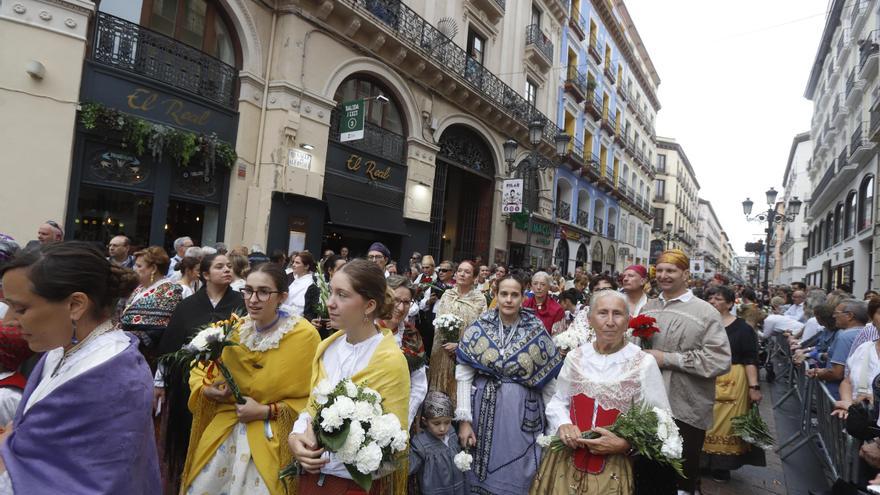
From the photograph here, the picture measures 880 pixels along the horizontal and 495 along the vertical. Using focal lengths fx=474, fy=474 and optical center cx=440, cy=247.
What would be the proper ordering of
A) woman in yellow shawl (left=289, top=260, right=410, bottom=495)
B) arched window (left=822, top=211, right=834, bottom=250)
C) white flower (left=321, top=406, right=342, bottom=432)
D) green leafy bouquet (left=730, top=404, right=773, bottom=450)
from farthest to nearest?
1. arched window (left=822, top=211, right=834, bottom=250)
2. green leafy bouquet (left=730, top=404, right=773, bottom=450)
3. woman in yellow shawl (left=289, top=260, right=410, bottom=495)
4. white flower (left=321, top=406, right=342, bottom=432)

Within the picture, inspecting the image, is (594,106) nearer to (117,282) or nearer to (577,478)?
(577,478)

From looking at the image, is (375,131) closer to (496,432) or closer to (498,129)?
(498,129)

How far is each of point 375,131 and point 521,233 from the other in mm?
9475

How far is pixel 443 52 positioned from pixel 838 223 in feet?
75.9

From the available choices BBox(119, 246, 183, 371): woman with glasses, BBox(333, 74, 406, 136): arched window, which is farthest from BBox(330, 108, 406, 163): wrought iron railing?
BBox(119, 246, 183, 371): woman with glasses

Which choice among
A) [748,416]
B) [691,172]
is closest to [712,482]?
[748,416]

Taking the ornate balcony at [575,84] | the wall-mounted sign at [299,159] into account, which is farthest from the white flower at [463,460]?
the ornate balcony at [575,84]

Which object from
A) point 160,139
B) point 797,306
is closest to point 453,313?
point 160,139

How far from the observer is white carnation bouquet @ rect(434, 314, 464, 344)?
4.86 metres

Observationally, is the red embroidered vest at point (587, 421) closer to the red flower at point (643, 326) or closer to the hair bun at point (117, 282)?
the red flower at point (643, 326)

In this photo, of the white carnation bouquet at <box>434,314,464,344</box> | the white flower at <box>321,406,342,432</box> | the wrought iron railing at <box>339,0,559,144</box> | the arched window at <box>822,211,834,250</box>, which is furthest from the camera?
the arched window at <box>822,211,834,250</box>

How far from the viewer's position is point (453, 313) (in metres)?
5.63

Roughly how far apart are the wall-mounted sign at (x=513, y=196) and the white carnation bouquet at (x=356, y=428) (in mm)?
15224

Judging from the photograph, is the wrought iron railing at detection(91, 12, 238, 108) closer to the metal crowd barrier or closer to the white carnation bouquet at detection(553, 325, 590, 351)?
the white carnation bouquet at detection(553, 325, 590, 351)
